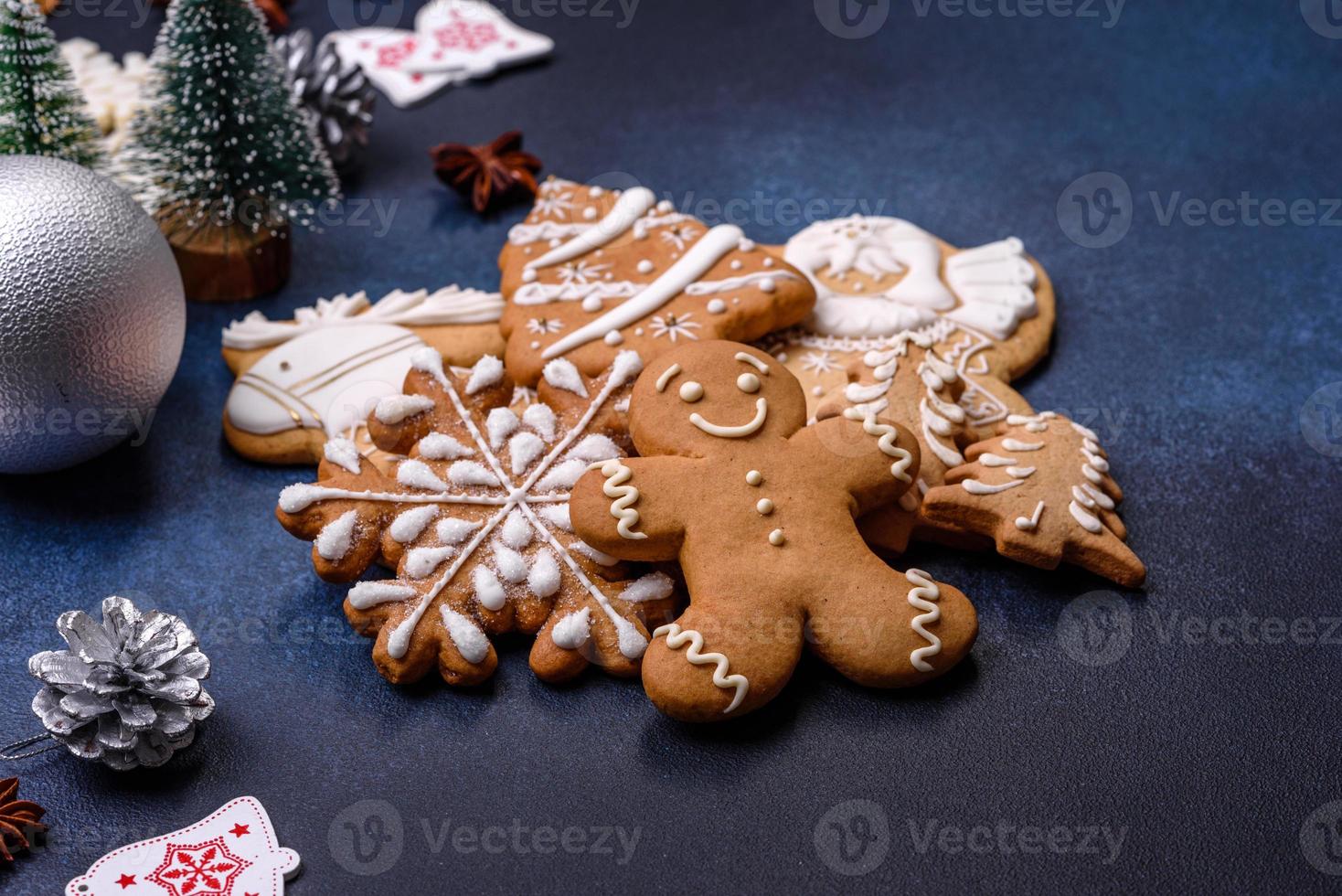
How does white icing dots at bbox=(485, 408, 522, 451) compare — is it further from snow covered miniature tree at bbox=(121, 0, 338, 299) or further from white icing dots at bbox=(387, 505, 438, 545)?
snow covered miniature tree at bbox=(121, 0, 338, 299)

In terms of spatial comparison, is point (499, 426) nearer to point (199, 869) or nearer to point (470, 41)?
point (199, 869)

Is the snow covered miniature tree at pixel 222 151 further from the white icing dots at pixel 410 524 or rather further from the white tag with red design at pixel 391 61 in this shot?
the white icing dots at pixel 410 524

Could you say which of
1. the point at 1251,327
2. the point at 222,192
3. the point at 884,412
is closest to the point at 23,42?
the point at 222,192

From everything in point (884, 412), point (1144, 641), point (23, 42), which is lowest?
point (1144, 641)

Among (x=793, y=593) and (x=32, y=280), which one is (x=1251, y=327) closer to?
(x=793, y=593)

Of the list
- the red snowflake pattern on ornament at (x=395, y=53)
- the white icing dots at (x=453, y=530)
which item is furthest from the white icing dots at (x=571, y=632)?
the red snowflake pattern on ornament at (x=395, y=53)

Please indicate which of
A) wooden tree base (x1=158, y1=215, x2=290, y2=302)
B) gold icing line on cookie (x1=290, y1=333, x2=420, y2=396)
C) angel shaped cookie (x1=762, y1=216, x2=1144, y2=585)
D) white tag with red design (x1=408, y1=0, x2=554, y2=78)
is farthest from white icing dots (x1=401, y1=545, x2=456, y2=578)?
white tag with red design (x1=408, y1=0, x2=554, y2=78)
